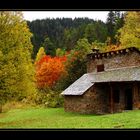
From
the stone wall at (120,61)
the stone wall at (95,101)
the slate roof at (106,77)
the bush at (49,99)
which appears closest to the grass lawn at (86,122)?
the slate roof at (106,77)

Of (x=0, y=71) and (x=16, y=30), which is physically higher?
(x=16, y=30)

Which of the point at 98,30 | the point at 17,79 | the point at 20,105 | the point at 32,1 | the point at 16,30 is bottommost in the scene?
the point at 20,105

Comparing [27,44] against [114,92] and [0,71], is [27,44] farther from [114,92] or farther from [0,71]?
[114,92]

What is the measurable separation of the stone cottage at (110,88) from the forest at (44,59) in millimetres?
3616

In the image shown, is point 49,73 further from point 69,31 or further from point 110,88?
point 69,31

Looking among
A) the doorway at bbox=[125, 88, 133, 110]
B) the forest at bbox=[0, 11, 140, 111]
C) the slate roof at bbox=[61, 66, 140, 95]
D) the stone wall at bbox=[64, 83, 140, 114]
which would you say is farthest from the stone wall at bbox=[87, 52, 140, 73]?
the forest at bbox=[0, 11, 140, 111]

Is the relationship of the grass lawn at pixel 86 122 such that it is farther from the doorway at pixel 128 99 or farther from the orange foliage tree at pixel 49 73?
the orange foliage tree at pixel 49 73

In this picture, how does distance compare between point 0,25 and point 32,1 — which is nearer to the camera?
point 32,1

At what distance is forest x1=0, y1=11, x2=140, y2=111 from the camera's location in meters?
21.8

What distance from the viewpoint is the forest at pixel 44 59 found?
21.8 m

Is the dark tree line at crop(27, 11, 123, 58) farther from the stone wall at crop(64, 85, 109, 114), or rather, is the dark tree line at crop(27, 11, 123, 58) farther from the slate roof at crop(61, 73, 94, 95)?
the stone wall at crop(64, 85, 109, 114)

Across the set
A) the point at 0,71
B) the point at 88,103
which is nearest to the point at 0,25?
the point at 0,71

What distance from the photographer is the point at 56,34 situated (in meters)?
90.9

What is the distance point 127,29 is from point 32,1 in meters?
34.1
